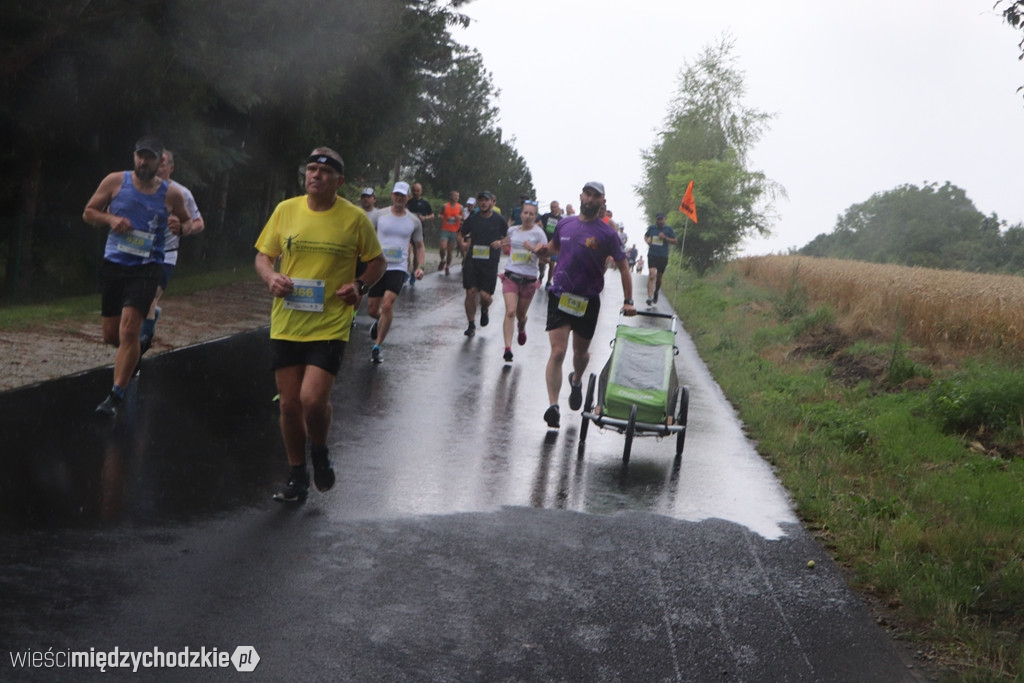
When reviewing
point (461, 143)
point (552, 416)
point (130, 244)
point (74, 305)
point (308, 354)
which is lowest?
point (74, 305)

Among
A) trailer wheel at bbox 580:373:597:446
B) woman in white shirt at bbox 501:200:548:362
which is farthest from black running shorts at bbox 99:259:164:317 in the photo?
woman in white shirt at bbox 501:200:548:362

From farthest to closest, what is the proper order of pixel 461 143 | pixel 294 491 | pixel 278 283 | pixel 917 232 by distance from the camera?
1. pixel 917 232
2. pixel 461 143
3. pixel 294 491
4. pixel 278 283

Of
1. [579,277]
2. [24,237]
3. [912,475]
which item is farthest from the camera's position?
[24,237]

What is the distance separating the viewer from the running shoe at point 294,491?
7176 millimetres

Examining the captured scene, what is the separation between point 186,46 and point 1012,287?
13.9m

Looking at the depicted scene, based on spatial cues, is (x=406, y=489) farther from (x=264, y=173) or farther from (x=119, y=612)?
(x=264, y=173)

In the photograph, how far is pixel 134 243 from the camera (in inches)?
364


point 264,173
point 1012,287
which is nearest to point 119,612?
point 1012,287

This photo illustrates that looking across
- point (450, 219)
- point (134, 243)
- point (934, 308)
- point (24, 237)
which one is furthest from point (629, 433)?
point (450, 219)

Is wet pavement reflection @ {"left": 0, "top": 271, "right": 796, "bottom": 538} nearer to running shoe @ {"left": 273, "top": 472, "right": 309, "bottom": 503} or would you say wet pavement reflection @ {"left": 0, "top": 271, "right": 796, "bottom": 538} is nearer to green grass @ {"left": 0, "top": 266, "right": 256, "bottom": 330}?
running shoe @ {"left": 273, "top": 472, "right": 309, "bottom": 503}

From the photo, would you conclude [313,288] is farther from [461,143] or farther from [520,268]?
Result: [461,143]

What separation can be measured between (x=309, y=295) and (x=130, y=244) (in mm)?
2872

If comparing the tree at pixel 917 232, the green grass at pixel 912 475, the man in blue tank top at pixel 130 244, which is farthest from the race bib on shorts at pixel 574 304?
the tree at pixel 917 232

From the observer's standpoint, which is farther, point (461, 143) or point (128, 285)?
point (461, 143)
